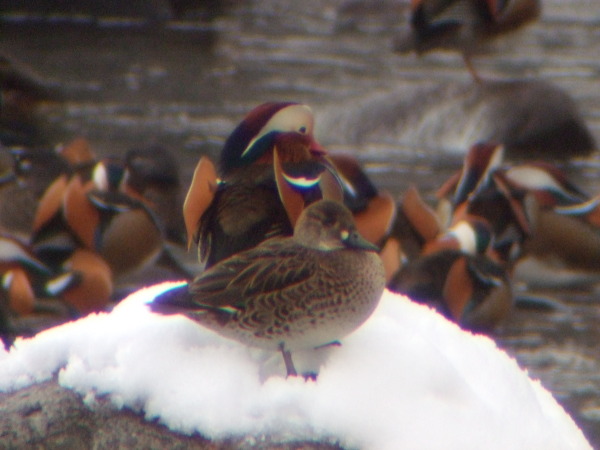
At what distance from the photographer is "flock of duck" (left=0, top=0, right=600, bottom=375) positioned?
97.3 inches

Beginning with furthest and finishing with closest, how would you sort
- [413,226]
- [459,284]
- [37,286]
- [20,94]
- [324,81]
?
[324,81]
[20,94]
[413,226]
[37,286]
[459,284]

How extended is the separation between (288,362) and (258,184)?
2.52 feet

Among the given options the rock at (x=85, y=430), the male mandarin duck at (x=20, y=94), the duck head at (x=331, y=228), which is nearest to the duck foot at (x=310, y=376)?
the rock at (x=85, y=430)

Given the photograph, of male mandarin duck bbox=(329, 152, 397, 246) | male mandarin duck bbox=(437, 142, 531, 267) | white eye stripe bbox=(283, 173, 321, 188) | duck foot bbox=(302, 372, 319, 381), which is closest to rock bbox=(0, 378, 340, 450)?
duck foot bbox=(302, 372, 319, 381)

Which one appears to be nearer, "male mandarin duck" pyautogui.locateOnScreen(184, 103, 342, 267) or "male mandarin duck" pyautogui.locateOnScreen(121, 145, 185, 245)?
"male mandarin duck" pyautogui.locateOnScreen(184, 103, 342, 267)

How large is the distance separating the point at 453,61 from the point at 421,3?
2.81 meters

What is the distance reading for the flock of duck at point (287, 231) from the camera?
2471 mm

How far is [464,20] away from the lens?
27.3ft

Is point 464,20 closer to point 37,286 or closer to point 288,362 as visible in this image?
point 37,286

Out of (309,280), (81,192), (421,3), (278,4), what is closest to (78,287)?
A: (81,192)

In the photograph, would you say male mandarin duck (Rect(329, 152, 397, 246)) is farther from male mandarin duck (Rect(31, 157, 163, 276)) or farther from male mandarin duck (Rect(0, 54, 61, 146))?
male mandarin duck (Rect(0, 54, 61, 146))

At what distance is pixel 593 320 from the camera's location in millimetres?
5352

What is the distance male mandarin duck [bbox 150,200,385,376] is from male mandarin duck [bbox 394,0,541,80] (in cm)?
600

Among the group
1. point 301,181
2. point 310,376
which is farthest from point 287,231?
point 310,376
